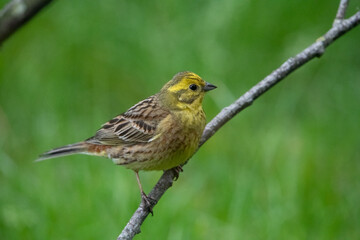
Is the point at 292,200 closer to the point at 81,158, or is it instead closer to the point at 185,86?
the point at 185,86

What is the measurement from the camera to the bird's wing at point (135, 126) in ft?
14.2

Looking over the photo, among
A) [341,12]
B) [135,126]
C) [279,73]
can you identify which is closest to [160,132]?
[135,126]

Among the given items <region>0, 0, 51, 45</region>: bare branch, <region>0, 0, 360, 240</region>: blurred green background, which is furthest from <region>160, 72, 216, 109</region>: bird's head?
<region>0, 0, 51, 45</region>: bare branch

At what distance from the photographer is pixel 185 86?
13.5 feet

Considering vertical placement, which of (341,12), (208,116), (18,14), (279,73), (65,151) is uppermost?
(208,116)

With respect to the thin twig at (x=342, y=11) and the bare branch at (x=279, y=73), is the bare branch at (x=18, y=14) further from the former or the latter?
the thin twig at (x=342, y=11)

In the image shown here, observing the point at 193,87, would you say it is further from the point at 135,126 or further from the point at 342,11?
the point at 342,11

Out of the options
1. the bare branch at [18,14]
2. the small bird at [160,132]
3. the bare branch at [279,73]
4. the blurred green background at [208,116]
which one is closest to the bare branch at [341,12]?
the bare branch at [279,73]

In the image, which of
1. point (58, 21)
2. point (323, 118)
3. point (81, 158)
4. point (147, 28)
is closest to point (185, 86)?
point (81, 158)

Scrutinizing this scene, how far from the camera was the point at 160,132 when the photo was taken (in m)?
4.21

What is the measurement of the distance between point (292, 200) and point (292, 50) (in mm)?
2161

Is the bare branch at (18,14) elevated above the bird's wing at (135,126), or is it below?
below

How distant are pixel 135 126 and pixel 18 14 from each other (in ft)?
7.88

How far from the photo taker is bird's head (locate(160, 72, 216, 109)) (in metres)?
4.09
